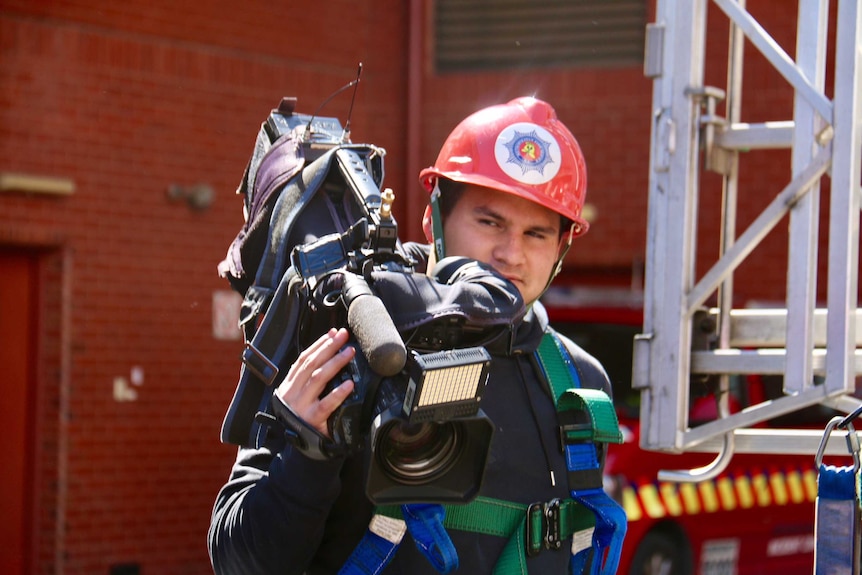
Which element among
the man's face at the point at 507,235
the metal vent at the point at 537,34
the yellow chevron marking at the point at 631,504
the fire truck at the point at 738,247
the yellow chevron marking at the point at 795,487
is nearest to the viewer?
the man's face at the point at 507,235

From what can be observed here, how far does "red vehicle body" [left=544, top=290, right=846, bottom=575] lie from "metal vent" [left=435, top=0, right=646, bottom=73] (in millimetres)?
2304

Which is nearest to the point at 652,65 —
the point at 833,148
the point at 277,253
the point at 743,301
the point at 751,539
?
the point at 833,148

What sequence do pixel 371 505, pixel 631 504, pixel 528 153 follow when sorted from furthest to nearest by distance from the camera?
pixel 631 504 < pixel 528 153 < pixel 371 505

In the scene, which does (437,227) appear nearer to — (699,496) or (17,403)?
(699,496)

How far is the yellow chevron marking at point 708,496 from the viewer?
737cm

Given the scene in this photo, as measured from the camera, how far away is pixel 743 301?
873 centimetres

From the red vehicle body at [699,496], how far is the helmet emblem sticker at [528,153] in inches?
161

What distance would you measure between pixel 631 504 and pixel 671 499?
0.39m

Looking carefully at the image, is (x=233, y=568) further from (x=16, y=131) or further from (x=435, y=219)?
(x=16, y=131)

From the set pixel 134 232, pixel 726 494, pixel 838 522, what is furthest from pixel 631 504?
pixel 838 522

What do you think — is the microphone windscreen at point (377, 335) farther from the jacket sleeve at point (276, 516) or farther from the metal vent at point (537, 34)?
the metal vent at point (537, 34)

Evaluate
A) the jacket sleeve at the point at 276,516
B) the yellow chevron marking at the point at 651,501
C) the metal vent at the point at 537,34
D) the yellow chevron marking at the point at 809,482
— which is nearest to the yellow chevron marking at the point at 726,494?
the yellow chevron marking at the point at 651,501

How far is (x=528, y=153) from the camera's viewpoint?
2787mm

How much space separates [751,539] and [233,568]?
19.0 feet
